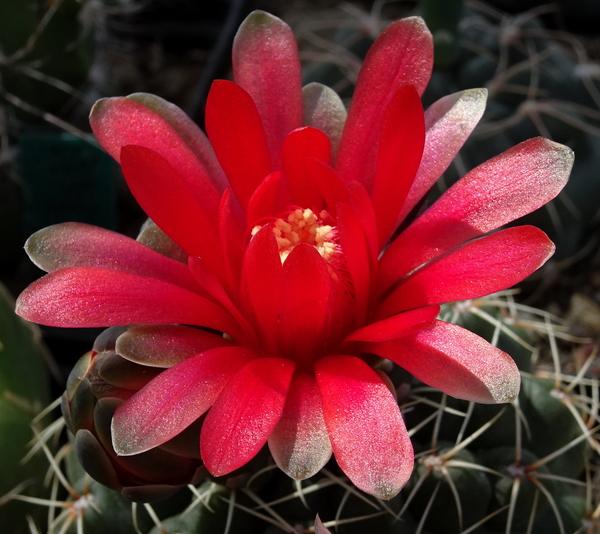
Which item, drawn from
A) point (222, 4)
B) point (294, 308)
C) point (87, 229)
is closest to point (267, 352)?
point (294, 308)

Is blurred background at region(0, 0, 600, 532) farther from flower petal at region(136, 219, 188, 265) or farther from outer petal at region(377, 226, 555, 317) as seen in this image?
outer petal at region(377, 226, 555, 317)

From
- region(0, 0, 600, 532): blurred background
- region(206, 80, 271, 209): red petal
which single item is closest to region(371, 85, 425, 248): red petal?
region(206, 80, 271, 209): red petal

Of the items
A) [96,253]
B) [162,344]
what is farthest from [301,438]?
[96,253]

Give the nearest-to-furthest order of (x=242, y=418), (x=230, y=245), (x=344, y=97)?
(x=242, y=418), (x=230, y=245), (x=344, y=97)

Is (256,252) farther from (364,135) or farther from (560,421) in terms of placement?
(560,421)

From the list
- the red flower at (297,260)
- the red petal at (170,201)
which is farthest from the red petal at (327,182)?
the red petal at (170,201)

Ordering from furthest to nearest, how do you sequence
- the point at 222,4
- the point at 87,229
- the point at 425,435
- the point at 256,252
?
the point at 222,4
the point at 425,435
the point at 87,229
the point at 256,252

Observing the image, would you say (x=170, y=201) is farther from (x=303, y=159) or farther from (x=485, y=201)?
(x=485, y=201)

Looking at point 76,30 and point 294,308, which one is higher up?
point 76,30
